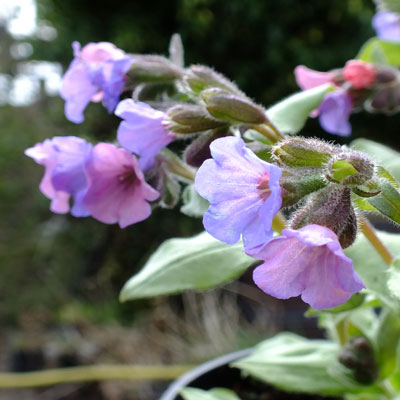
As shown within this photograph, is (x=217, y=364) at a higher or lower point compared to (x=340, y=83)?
lower

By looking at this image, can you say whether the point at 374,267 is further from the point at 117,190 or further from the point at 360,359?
the point at 117,190

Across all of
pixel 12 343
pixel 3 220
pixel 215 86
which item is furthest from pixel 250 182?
pixel 3 220

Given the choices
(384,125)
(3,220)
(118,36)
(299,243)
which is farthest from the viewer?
(3,220)

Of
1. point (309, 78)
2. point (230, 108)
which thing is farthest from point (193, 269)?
point (309, 78)

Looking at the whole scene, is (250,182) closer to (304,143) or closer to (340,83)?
(304,143)

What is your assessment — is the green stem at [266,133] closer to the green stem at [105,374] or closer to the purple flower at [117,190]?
the purple flower at [117,190]

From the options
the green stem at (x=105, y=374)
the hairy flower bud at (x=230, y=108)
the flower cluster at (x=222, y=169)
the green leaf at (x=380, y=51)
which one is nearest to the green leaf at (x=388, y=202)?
the flower cluster at (x=222, y=169)
